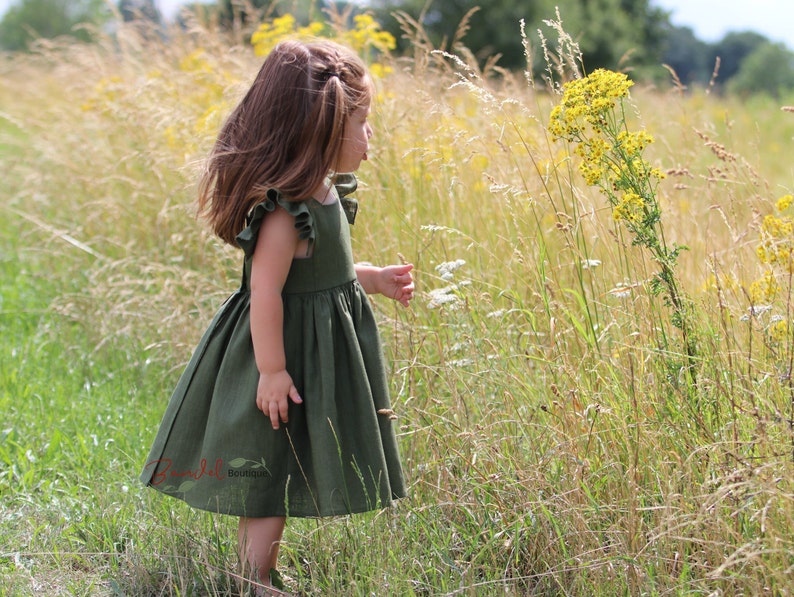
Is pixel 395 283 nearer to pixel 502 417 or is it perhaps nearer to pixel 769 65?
pixel 502 417

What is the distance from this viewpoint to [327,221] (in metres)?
2.15

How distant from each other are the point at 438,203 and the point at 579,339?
1321mm

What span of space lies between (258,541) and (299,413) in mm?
321

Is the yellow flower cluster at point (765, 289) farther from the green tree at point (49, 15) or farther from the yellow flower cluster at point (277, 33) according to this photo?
the green tree at point (49, 15)

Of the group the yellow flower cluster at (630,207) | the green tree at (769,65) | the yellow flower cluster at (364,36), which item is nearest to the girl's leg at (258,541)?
the yellow flower cluster at (630,207)

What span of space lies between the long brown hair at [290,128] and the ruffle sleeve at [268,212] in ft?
0.07

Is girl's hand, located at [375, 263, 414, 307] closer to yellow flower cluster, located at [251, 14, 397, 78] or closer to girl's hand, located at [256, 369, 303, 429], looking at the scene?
girl's hand, located at [256, 369, 303, 429]

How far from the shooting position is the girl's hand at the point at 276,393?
2061 mm

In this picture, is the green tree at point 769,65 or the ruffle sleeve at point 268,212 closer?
the ruffle sleeve at point 268,212

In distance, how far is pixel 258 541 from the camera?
7.11 feet

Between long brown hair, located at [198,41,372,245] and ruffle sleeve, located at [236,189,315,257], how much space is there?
0.02 m

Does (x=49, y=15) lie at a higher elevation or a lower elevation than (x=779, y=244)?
lower

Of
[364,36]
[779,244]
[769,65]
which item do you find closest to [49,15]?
[769,65]

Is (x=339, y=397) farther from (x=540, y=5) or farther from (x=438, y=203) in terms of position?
(x=540, y=5)
